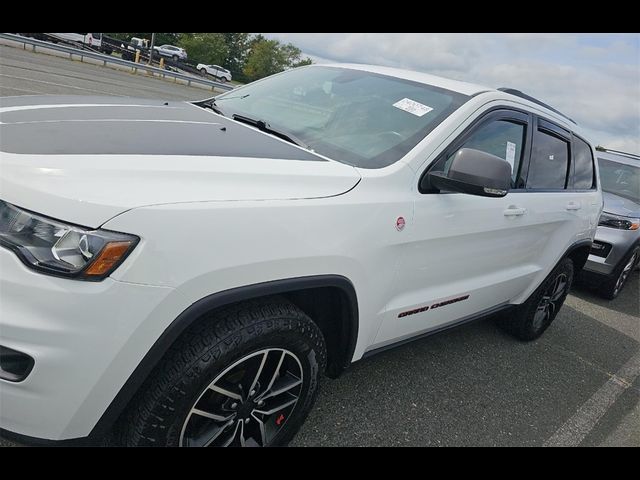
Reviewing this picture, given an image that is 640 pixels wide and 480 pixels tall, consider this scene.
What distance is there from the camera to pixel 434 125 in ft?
7.89

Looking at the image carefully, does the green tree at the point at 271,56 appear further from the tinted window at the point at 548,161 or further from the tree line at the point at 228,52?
the tinted window at the point at 548,161

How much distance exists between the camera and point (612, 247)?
18.5ft

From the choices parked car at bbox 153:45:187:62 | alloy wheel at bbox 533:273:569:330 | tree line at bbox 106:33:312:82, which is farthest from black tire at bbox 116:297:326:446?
tree line at bbox 106:33:312:82

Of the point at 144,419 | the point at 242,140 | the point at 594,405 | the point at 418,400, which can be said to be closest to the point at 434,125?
the point at 242,140

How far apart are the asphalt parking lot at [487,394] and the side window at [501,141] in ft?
3.69

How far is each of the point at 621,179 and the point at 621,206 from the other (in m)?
1.28

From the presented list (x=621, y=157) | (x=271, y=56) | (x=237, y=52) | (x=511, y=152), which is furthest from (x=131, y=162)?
(x=237, y=52)

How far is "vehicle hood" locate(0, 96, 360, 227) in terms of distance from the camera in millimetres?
1429

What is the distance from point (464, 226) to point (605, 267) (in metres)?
4.12

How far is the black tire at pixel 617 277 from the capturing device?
5.65 m

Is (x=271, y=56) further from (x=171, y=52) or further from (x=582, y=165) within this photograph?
(x=582, y=165)

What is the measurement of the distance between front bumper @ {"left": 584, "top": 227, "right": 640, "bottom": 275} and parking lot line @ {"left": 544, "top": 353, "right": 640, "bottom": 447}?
157 cm

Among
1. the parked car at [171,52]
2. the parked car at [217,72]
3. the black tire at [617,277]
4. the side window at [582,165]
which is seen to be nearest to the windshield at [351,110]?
the side window at [582,165]
